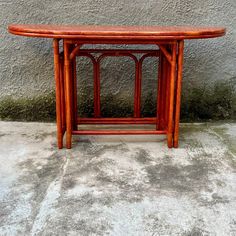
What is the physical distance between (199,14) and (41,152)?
186 centimetres

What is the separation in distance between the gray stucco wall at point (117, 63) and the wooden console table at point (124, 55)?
246 mm

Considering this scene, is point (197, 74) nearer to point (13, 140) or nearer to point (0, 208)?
point (13, 140)

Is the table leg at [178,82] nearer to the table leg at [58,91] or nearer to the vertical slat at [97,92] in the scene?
the vertical slat at [97,92]

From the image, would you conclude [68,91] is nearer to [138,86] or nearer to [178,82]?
[138,86]

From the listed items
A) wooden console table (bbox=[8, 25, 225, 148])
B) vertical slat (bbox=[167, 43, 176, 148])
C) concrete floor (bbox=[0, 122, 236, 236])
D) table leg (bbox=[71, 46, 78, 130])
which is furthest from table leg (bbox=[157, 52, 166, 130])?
table leg (bbox=[71, 46, 78, 130])

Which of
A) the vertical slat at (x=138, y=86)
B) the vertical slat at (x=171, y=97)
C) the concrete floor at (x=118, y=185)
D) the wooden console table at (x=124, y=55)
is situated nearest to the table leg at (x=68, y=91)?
the wooden console table at (x=124, y=55)

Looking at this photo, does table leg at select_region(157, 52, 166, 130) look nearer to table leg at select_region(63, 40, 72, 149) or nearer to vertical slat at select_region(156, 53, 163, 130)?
vertical slat at select_region(156, 53, 163, 130)

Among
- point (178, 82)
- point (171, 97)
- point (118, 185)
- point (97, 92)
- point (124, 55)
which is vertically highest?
point (124, 55)

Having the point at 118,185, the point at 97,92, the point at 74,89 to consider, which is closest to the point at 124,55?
the point at 97,92

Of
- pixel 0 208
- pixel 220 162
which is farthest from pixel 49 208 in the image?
pixel 220 162

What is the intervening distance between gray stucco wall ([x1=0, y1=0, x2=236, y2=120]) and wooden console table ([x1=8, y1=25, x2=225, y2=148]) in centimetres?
25

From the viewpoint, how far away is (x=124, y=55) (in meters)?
3.29

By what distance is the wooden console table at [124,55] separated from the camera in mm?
2646

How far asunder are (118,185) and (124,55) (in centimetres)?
A: 126
